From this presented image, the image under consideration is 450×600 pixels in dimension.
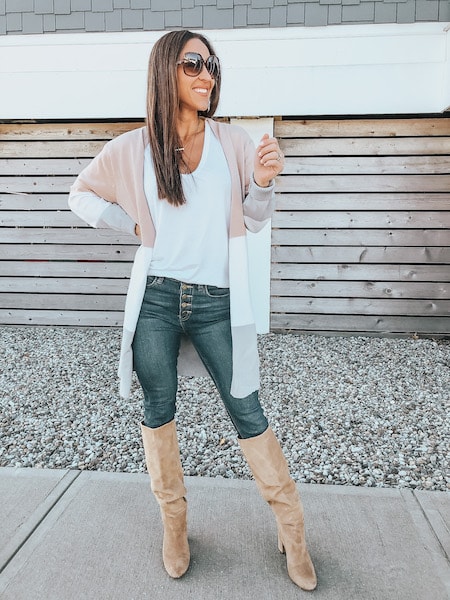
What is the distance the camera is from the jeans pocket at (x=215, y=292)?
174cm

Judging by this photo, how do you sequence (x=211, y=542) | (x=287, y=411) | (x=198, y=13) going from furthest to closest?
(x=198, y=13) < (x=287, y=411) < (x=211, y=542)

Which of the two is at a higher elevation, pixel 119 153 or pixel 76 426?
pixel 119 153

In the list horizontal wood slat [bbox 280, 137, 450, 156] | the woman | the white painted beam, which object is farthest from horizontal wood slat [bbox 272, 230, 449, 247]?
the woman

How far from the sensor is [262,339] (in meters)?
5.32

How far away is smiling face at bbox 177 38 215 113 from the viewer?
5.44 ft

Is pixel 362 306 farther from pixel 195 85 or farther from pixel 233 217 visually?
pixel 195 85

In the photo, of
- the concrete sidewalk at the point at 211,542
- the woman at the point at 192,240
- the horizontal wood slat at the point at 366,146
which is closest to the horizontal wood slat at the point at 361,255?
the horizontal wood slat at the point at 366,146

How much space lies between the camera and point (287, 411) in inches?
140

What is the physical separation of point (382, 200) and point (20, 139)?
3.73 metres

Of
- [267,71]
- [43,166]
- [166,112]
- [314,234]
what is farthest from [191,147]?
[43,166]

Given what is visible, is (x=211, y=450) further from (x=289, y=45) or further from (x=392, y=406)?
(x=289, y=45)

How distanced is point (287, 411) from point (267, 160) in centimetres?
228

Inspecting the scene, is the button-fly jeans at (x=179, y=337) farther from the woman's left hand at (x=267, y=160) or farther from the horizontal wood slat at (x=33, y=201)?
the horizontal wood slat at (x=33, y=201)

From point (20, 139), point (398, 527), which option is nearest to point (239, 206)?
point (398, 527)
